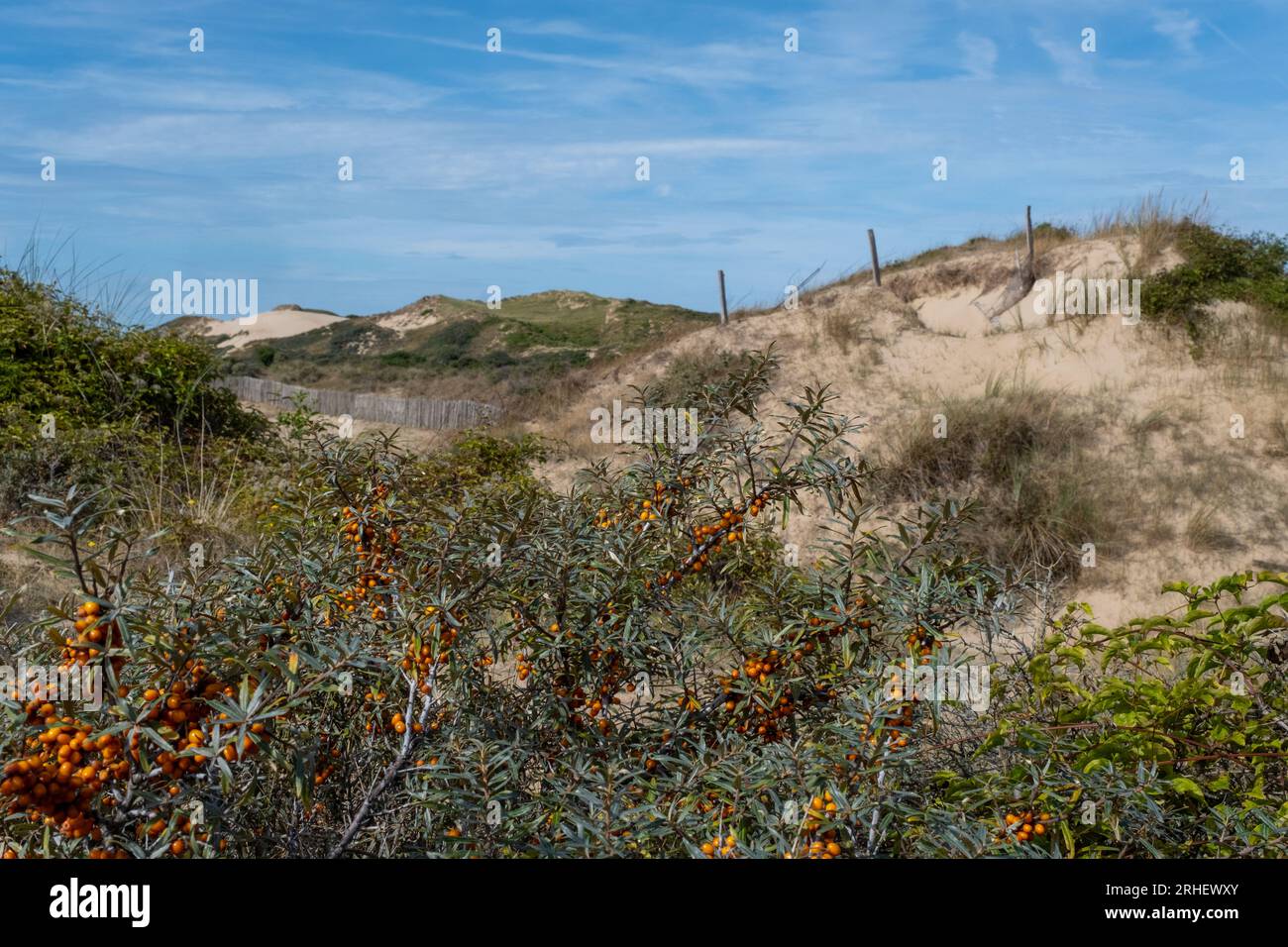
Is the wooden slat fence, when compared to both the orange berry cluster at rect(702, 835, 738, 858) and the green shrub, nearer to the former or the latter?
the green shrub

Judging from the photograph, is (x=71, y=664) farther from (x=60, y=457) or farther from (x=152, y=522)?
(x=60, y=457)

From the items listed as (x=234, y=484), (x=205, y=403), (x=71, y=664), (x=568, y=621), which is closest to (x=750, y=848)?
(x=568, y=621)

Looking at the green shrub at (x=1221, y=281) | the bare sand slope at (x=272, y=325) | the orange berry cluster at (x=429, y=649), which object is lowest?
the orange berry cluster at (x=429, y=649)

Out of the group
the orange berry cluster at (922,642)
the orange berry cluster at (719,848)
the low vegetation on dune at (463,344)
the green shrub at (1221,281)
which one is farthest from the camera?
the low vegetation on dune at (463,344)

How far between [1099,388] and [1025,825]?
12.3 metres

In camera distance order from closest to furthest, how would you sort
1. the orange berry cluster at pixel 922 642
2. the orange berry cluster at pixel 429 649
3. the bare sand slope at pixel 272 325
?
1. the orange berry cluster at pixel 429 649
2. the orange berry cluster at pixel 922 642
3. the bare sand slope at pixel 272 325

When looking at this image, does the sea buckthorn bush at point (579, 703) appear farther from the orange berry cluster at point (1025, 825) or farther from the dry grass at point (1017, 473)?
the dry grass at point (1017, 473)

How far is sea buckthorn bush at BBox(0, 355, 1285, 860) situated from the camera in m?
1.67

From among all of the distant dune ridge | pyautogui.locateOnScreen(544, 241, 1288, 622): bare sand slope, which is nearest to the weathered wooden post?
pyautogui.locateOnScreen(544, 241, 1288, 622): bare sand slope

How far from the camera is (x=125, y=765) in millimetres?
1629

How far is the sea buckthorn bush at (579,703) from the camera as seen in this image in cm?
167

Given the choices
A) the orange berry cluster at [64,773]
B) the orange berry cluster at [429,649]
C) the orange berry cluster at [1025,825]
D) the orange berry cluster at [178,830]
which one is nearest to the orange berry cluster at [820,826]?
the orange berry cluster at [1025,825]

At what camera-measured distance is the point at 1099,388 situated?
13.0m

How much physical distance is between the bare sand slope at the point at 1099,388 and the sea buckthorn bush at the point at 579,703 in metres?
5.79
